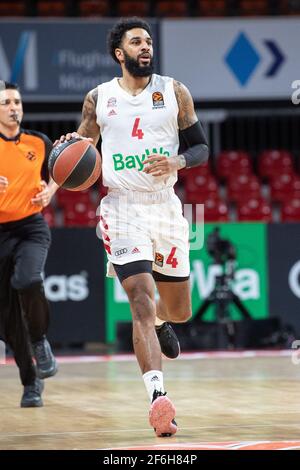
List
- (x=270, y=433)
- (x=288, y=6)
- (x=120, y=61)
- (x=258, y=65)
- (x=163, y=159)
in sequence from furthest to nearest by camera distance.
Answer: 1. (x=288, y=6)
2. (x=258, y=65)
3. (x=120, y=61)
4. (x=163, y=159)
5. (x=270, y=433)

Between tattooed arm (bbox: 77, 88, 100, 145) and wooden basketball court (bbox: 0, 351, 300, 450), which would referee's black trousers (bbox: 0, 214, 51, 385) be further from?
tattooed arm (bbox: 77, 88, 100, 145)

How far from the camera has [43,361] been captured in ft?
26.1

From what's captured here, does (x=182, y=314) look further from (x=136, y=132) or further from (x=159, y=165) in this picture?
(x=136, y=132)

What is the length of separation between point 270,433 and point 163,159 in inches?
71.5

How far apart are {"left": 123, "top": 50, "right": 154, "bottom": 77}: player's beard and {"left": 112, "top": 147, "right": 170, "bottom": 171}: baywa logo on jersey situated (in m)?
0.51

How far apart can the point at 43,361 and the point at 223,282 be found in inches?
242

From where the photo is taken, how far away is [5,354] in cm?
1362

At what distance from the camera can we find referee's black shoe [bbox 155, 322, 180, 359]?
766 cm

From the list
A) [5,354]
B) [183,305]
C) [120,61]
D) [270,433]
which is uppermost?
[120,61]

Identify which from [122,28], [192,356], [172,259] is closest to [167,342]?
[172,259]

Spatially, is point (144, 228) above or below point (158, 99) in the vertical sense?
below
